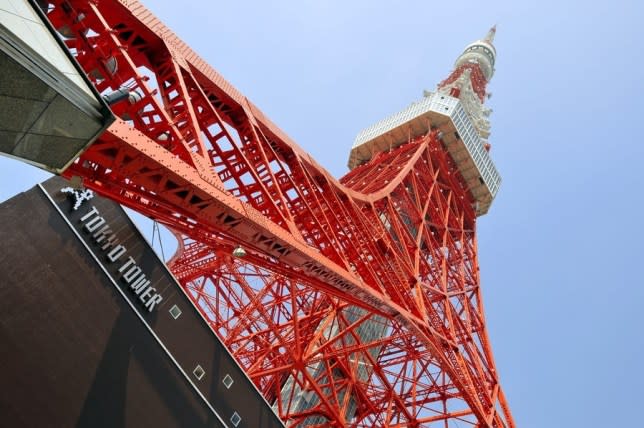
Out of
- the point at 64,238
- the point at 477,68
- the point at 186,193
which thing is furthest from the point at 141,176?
the point at 477,68

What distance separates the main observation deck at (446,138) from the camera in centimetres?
3103

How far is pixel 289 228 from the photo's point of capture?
9.94 m

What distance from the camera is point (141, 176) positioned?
666 centimetres

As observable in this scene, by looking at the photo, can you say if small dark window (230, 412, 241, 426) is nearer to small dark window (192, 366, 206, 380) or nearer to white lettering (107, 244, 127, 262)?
small dark window (192, 366, 206, 380)

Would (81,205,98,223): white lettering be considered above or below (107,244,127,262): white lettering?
above

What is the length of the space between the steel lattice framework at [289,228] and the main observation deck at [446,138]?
726mm

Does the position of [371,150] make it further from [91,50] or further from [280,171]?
[91,50]

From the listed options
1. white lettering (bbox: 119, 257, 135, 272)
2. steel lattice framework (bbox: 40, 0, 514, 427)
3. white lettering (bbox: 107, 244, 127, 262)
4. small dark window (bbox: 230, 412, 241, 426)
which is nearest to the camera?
steel lattice framework (bbox: 40, 0, 514, 427)

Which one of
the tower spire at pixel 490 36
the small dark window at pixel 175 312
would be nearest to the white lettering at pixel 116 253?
the small dark window at pixel 175 312

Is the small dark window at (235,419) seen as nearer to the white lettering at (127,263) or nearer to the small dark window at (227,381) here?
the small dark window at (227,381)

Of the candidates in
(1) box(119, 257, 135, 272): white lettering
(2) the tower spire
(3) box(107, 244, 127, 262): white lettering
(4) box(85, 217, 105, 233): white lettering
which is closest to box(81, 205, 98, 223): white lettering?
(4) box(85, 217, 105, 233): white lettering

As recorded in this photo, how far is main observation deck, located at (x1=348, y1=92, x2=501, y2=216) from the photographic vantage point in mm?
31031

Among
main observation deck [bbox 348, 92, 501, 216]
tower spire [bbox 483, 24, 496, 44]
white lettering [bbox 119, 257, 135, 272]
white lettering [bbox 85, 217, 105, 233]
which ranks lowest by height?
white lettering [bbox 119, 257, 135, 272]

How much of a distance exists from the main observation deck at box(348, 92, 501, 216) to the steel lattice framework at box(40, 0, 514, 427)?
2.38 ft
